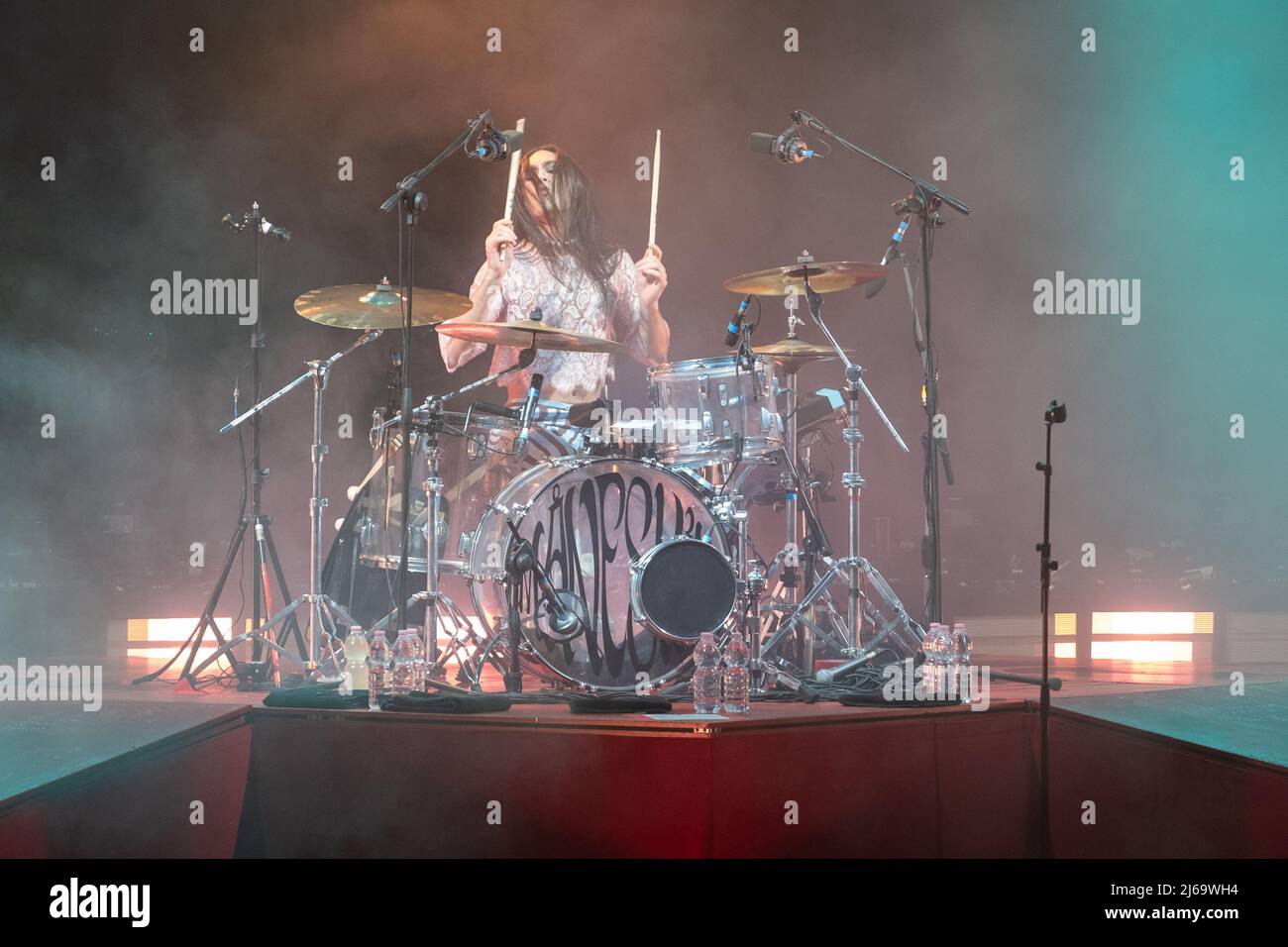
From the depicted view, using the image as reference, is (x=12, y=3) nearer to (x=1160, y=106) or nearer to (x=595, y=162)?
(x=595, y=162)

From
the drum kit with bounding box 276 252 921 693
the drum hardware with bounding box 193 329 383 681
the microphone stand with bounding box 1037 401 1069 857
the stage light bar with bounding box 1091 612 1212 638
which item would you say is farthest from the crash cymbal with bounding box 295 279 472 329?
the stage light bar with bounding box 1091 612 1212 638

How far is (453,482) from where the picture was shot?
5.11m

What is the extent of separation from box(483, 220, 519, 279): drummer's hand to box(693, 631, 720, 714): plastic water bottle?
2.15 metres

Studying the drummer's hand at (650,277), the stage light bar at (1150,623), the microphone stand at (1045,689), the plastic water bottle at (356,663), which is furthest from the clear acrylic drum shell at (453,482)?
the stage light bar at (1150,623)

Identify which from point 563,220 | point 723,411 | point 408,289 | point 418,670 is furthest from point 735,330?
point 418,670

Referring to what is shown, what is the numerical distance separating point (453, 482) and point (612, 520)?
0.84 meters

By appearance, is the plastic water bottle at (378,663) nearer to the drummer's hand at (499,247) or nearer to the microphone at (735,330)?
the microphone at (735,330)

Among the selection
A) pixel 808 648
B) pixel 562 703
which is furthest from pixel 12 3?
pixel 808 648

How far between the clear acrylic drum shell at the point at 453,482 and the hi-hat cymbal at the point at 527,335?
1.06ft

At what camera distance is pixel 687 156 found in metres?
6.58

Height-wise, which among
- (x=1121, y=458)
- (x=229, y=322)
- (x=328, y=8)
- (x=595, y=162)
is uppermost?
(x=328, y=8)

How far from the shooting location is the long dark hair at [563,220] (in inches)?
228
